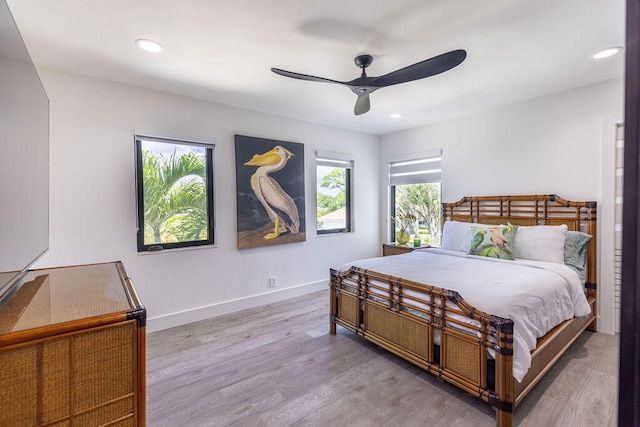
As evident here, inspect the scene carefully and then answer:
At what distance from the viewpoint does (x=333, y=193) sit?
184 inches

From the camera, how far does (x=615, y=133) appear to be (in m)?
2.89

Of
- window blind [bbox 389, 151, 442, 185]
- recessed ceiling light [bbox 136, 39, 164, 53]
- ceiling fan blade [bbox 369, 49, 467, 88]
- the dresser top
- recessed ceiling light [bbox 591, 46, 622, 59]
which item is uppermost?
recessed ceiling light [bbox 136, 39, 164, 53]

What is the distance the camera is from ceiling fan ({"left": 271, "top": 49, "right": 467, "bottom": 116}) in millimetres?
1850

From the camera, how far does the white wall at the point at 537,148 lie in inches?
117

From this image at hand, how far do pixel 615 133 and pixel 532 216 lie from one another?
1058mm

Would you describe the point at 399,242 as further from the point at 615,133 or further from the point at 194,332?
the point at 194,332

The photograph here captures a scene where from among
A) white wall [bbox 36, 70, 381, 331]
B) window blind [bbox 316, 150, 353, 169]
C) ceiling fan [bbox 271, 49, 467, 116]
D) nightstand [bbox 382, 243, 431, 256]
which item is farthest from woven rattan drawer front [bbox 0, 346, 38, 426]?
nightstand [bbox 382, 243, 431, 256]

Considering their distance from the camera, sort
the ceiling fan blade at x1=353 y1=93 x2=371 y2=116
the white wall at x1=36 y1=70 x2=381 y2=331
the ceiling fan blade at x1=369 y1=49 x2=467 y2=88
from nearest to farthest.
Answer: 1. the ceiling fan blade at x1=369 y1=49 x2=467 y2=88
2. the ceiling fan blade at x1=353 y1=93 x2=371 y2=116
3. the white wall at x1=36 y1=70 x2=381 y2=331

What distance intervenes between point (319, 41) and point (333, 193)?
2.66 metres

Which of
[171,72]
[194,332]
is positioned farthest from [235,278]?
[171,72]

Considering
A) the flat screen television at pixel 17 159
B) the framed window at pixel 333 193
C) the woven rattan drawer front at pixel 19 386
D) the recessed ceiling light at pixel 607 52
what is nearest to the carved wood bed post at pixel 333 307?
the framed window at pixel 333 193

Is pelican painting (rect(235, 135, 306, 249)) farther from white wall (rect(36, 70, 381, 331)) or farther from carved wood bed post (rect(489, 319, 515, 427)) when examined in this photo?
carved wood bed post (rect(489, 319, 515, 427))

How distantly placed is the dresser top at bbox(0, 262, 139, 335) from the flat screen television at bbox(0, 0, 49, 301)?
3.4 inches

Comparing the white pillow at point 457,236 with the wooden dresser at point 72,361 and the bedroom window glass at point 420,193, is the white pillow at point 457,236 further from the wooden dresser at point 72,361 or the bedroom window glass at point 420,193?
the wooden dresser at point 72,361
